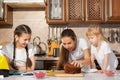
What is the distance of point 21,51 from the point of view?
7.91 feet

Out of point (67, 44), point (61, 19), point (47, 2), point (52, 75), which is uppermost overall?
point (47, 2)

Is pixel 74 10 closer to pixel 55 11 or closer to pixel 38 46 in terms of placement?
pixel 55 11

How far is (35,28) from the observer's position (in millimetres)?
4133

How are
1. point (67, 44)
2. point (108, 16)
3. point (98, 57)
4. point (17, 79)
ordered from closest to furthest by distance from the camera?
point (17, 79) < point (67, 44) < point (98, 57) < point (108, 16)

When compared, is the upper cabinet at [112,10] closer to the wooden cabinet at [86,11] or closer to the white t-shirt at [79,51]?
the wooden cabinet at [86,11]

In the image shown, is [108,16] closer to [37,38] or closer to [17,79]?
[37,38]

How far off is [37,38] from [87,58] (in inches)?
68.7

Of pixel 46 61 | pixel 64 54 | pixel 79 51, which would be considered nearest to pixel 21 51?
pixel 64 54

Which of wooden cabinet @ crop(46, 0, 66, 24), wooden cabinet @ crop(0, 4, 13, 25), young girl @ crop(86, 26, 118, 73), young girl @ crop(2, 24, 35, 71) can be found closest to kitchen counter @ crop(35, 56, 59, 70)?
wooden cabinet @ crop(46, 0, 66, 24)

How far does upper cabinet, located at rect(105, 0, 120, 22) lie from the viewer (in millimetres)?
3740

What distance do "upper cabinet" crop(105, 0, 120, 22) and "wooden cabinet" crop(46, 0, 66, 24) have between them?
646 mm

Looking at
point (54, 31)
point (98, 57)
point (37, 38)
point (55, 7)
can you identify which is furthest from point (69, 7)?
point (98, 57)

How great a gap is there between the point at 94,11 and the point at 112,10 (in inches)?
10.6

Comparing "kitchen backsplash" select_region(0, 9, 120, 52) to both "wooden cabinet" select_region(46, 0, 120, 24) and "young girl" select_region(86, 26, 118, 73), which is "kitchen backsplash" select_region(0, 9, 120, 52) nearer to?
"wooden cabinet" select_region(46, 0, 120, 24)
